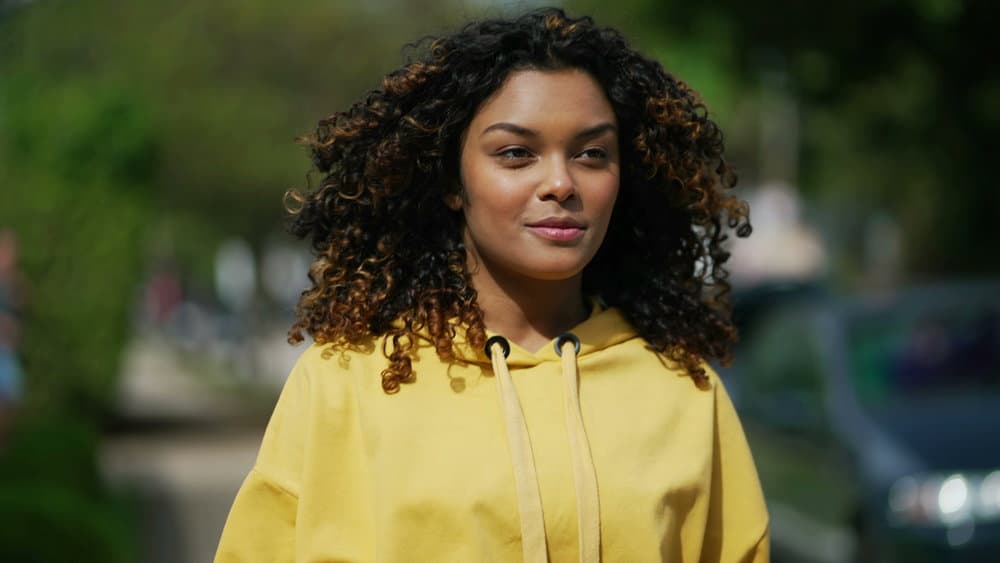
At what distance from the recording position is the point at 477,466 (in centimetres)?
259

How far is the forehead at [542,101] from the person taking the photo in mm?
2689

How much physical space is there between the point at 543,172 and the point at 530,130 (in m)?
0.07

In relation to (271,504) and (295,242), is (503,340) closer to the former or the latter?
(271,504)

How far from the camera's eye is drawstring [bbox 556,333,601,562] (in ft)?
8.48

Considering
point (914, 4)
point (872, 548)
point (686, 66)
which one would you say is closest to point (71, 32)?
point (686, 66)

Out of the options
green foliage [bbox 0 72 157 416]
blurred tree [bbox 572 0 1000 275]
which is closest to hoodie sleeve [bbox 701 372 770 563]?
blurred tree [bbox 572 0 1000 275]

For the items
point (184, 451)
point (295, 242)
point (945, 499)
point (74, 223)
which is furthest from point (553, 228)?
point (184, 451)

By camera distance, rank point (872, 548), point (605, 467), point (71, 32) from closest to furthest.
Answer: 1. point (605, 467)
2. point (872, 548)
3. point (71, 32)

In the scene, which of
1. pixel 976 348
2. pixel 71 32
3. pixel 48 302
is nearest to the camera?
pixel 976 348

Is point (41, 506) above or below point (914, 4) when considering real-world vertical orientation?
below

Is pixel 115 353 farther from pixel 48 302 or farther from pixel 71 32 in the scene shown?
pixel 71 32

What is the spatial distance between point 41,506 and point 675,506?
477 cm

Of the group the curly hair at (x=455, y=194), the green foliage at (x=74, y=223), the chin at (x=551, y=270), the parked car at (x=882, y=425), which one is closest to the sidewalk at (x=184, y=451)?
the green foliage at (x=74, y=223)

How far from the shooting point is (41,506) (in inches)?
271
